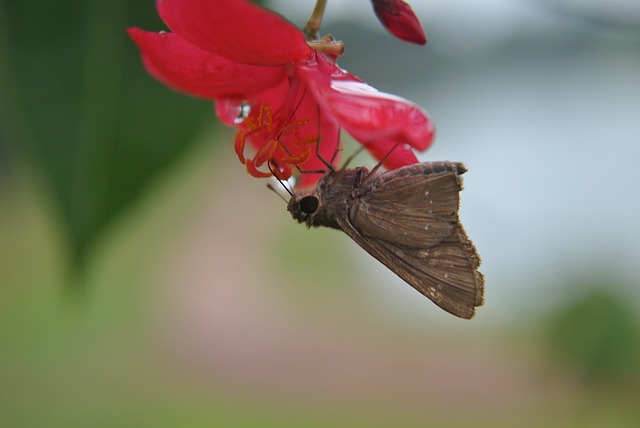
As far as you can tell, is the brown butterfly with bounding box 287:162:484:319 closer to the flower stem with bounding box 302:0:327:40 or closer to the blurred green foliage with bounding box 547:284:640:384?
the flower stem with bounding box 302:0:327:40

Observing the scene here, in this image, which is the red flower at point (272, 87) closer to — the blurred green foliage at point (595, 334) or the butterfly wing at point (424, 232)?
the butterfly wing at point (424, 232)

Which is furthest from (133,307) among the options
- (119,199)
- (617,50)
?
(119,199)

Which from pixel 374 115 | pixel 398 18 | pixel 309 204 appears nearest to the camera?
pixel 374 115

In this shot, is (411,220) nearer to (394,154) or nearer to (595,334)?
(394,154)

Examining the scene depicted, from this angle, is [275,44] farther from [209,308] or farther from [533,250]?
[209,308]

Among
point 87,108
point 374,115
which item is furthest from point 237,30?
point 87,108

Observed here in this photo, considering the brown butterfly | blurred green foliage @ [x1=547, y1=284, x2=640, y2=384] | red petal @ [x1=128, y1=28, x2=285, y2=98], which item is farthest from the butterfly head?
blurred green foliage @ [x1=547, y1=284, x2=640, y2=384]
